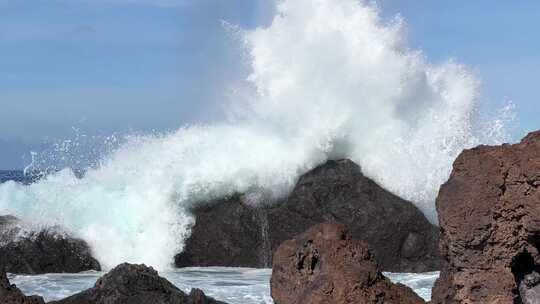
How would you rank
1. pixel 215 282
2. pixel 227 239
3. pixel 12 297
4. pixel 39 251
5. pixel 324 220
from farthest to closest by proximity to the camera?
pixel 227 239, pixel 324 220, pixel 39 251, pixel 215 282, pixel 12 297

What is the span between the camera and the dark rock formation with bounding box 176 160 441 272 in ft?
36.7

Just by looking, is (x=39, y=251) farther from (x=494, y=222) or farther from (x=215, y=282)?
(x=494, y=222)

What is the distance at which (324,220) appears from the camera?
11422mm

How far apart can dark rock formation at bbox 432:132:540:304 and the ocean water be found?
14.4 feet

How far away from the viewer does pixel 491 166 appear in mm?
4703

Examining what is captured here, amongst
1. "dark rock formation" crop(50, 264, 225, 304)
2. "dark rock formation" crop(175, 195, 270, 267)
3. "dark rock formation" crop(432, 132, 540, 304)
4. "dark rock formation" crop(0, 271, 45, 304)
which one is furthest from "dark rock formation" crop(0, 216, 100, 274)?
"dark rock formation" crop(432, 132, 540, 304)

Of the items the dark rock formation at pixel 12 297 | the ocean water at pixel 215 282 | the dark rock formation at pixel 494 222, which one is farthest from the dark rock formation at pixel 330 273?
the ocean water at pixel 215 282

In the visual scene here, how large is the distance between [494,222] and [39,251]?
7.86 meters

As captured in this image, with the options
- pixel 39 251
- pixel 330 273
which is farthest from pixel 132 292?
pixel 39 251

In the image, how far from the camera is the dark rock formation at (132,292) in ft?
19.9

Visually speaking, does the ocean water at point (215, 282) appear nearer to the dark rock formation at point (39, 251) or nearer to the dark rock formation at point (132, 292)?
the dark rock formation at point (39, 251)

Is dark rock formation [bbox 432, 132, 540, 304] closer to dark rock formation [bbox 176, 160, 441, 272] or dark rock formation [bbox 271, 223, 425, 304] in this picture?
dark rock formation [bbox 271, 223, 425, 304]

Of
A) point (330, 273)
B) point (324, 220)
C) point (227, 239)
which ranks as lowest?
point (330, 273)

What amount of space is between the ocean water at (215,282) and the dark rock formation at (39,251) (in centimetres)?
30
